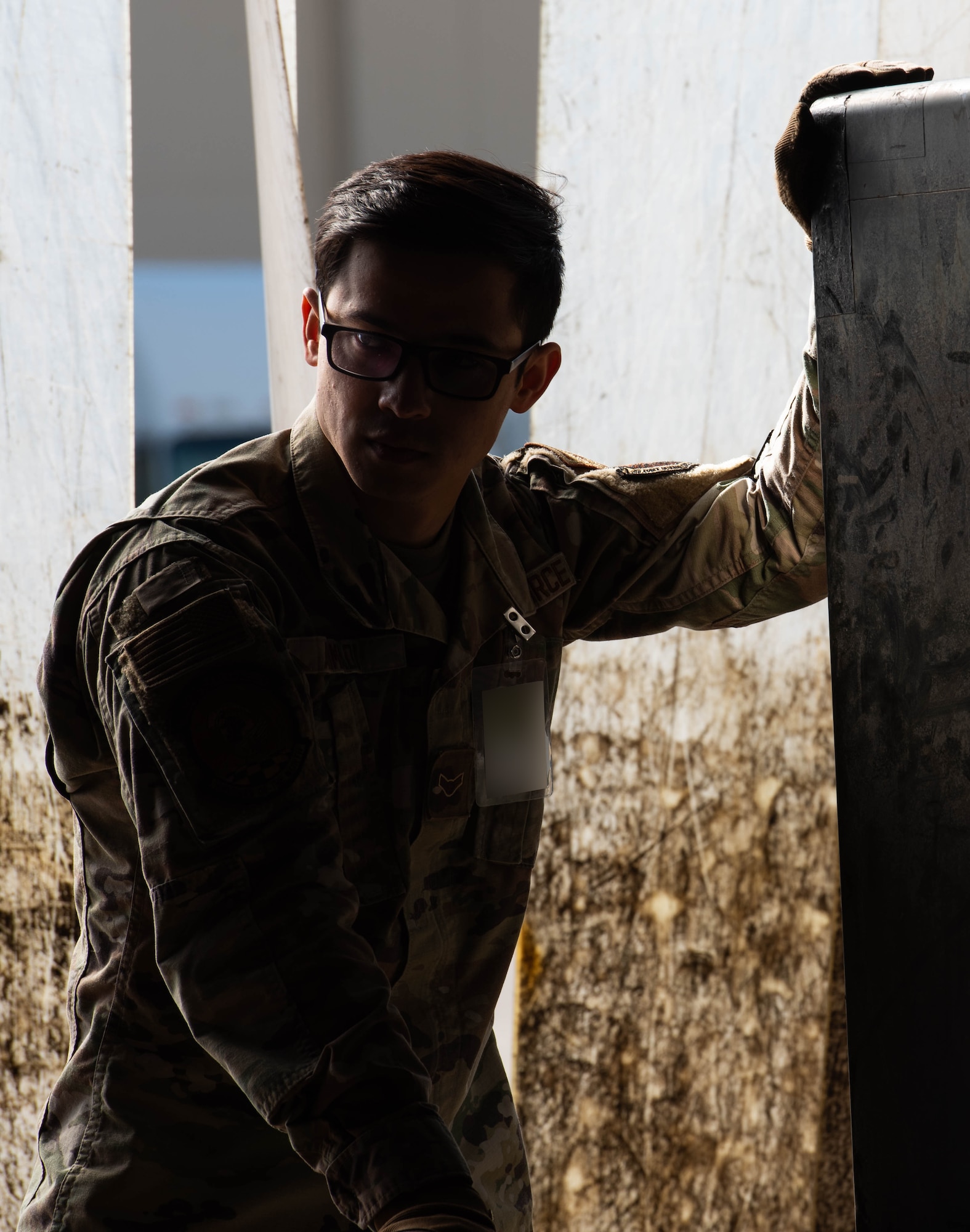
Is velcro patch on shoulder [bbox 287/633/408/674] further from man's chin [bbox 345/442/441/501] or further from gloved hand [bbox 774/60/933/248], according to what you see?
gloved hand [bbox 774/60/933/248]

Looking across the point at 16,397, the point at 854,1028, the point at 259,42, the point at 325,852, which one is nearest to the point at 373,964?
the point at 325,852

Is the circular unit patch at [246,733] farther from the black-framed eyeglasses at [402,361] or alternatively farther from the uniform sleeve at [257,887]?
the black-framed eyeglasses at [402,361]

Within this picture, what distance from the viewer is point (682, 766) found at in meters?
1.55

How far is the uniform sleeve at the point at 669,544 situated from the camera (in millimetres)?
1028

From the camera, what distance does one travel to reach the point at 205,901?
636mm

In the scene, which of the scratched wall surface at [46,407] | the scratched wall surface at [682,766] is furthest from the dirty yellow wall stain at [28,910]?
the scratched wall surface at [682,766]

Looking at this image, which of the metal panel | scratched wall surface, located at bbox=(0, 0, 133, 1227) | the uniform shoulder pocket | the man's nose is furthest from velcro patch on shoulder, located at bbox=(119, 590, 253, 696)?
scratched wall surface, located at bbox=(0, 0, 133, 1227)

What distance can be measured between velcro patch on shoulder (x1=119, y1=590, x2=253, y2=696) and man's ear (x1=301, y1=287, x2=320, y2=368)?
0.29m

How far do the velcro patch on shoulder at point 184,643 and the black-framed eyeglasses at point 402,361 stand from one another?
237 millimetres

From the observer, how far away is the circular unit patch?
65 centimetres

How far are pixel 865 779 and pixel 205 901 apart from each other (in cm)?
37

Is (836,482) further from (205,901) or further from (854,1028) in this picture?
(205,901)

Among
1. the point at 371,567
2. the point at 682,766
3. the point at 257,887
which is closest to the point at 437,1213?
A: the point at 257,887

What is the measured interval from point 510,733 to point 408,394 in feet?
0.98
